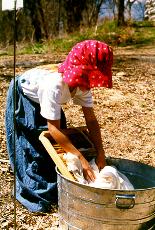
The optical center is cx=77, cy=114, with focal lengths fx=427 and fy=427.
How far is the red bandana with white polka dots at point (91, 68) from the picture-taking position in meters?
2.33

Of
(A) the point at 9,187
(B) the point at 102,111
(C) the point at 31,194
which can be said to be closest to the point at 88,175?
(C) the point at 31,194

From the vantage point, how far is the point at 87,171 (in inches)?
97.0

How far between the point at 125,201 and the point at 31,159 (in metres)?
0.93

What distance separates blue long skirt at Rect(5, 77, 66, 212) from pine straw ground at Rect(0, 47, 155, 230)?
0.08 meters

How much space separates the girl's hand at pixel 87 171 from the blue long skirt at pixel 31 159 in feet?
1.41

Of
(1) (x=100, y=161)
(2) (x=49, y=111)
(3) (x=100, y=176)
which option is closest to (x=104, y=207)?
(3) (x=100, y=176)

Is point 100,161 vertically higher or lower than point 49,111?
lower

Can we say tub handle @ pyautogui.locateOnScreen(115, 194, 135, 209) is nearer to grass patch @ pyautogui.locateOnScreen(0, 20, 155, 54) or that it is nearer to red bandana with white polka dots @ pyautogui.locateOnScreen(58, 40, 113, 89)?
red bandana with white polka dots @ pyautogui.locateOnScreen(58, 40, 113, 89)

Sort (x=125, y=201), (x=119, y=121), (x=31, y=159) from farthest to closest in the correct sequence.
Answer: (x=119, y=121) < (x=31, y=159) < (x=125, y=201)

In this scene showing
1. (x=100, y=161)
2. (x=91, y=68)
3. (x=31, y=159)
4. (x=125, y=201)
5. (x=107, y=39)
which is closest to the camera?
(x=125, y=201)

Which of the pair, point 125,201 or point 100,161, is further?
point 100,161

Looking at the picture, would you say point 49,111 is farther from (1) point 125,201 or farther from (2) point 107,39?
(2) point 107,39

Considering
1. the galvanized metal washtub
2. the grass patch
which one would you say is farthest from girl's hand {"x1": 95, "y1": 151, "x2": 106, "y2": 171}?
the grass patch

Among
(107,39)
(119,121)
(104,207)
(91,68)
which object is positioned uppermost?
(91,68)
